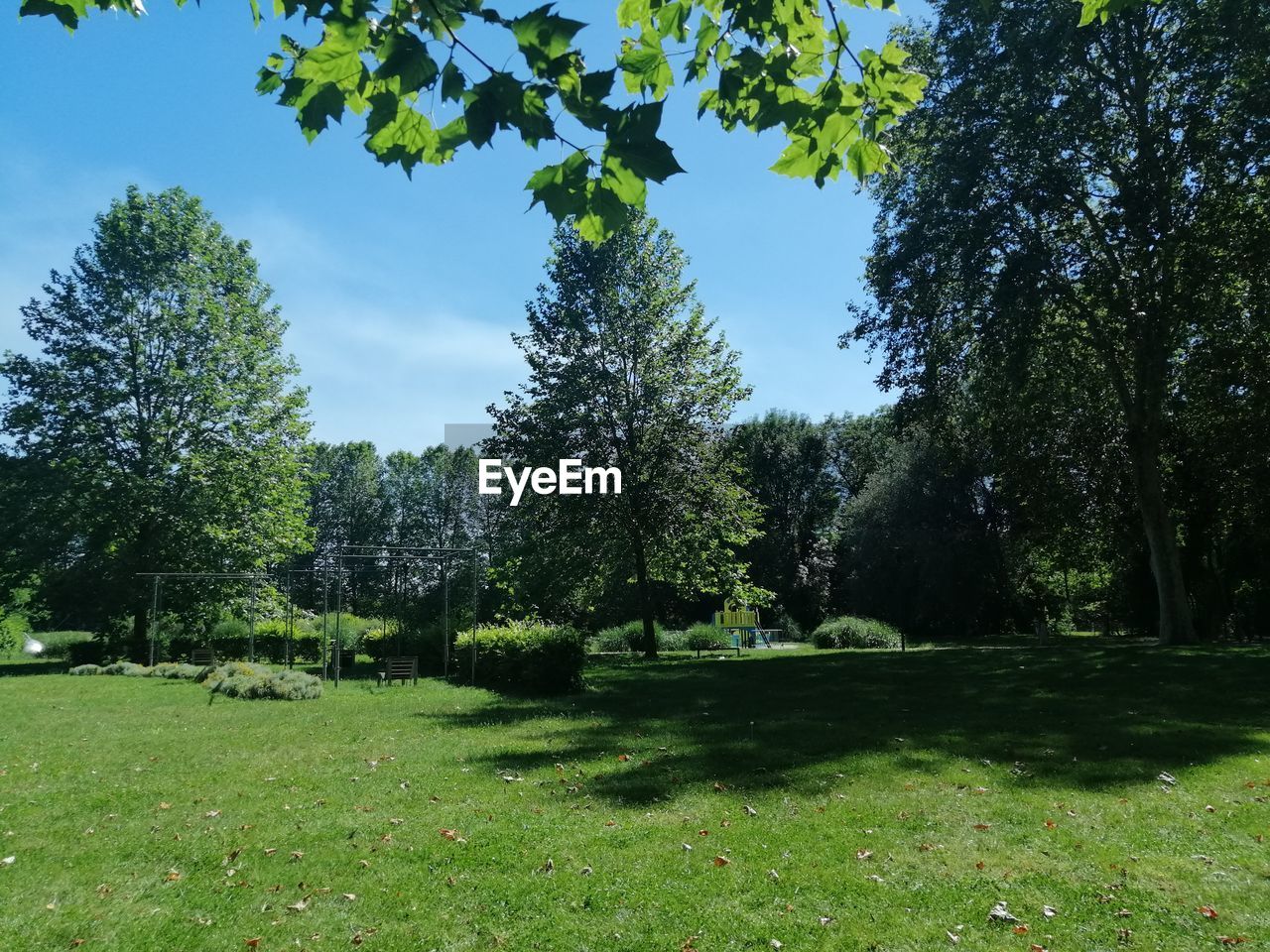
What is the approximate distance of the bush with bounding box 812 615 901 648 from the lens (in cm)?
2728

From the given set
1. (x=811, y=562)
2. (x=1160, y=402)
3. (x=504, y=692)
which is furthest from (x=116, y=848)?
(x=811, y=562)

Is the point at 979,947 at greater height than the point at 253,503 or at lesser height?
lesser

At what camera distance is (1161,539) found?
1886 cm

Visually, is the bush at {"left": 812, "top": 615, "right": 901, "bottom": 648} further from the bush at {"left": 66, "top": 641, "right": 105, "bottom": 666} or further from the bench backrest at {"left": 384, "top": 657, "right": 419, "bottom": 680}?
the bush at {"left": 66, "top": 641, "right": 105, "bottom": 666}

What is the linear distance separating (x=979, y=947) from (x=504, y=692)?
12.4 metres

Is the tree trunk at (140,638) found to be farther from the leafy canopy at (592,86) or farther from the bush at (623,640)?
the leafy canopy at (592,86)

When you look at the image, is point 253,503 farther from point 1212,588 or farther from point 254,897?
point 1212,588

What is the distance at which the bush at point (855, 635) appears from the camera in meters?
27.3

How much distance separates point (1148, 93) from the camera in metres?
18.5

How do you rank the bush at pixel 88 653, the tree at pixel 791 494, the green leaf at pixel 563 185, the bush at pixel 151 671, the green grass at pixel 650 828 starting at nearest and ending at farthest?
the green leaf at pixel 563 185 → the green grass at pixel 650 828 → the bush at pixel 151 671 → the bush at pixel 88 653 → the tree at pixel 791 494

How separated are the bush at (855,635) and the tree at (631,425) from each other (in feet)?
16.2

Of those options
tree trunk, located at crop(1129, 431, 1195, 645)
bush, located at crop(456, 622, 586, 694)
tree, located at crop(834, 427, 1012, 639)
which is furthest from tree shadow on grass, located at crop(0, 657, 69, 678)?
tree, located at crop(834, 427, 1012, 639)

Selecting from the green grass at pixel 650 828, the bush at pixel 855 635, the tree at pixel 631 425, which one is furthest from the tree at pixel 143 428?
the bush at pixel 855 635

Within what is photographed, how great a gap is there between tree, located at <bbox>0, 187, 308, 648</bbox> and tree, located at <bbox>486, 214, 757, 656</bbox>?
337 inches
